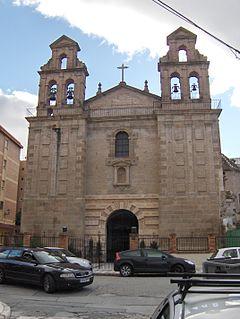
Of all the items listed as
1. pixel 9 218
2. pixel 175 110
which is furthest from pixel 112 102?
pixel 9 218

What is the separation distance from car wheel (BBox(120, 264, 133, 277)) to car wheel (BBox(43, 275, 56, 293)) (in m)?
6.28

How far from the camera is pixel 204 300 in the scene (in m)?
2.57

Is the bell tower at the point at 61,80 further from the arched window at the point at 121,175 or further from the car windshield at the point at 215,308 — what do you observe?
the car windshield at the point at 215,308

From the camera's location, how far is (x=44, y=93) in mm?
30719

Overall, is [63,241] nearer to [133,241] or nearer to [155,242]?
[133,241]

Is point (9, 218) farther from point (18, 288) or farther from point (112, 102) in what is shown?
point (18, 288)

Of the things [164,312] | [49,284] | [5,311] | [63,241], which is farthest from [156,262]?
[164,312]

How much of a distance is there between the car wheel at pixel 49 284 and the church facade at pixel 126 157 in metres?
13.8

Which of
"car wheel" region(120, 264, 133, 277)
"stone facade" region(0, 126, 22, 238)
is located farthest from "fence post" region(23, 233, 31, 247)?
"stone facade" region(0, 126, 22, 238)

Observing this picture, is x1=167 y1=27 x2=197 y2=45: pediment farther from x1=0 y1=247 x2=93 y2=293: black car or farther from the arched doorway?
x1=0 y1=247 x2=93 y2=293: black car

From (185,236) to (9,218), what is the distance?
2959 cm

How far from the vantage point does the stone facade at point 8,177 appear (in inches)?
1796

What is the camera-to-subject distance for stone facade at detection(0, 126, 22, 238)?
45.6 metres

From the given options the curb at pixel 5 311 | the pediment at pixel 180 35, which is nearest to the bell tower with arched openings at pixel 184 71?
the pediment at pixel 180 35
